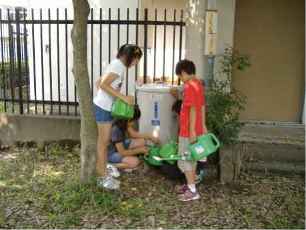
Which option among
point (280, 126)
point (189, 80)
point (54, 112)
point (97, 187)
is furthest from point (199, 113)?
point (54, 112)

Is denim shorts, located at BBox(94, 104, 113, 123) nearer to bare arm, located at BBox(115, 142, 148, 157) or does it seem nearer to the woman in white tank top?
the woman in white tank top

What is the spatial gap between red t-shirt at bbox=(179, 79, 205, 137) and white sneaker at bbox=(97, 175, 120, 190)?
924mm

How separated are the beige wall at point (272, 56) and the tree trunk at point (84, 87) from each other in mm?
3076

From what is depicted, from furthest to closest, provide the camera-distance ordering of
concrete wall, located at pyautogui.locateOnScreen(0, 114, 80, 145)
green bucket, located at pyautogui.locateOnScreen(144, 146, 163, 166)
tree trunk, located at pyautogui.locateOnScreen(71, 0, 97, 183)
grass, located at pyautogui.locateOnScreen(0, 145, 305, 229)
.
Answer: concrete wall, located at pyautogui.locateOnScreen(0, 114, 80, 145)
green bucket, located at pyautogui.locateOnScreen(144, 146, 163, 166)
tree trunk, located at pyautogui.locateOnScreen(71, 0, 97, 183)
grass, located at pyautogui.locateOnScreen(0, 145, 305, 229)

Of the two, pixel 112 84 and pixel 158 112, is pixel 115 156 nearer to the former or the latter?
pixel 158 112

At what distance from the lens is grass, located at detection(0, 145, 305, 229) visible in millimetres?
4004

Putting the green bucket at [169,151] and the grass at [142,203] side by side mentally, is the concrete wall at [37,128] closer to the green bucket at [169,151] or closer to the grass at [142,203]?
the grass at [142,203]

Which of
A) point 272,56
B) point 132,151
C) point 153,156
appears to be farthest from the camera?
point 272,56

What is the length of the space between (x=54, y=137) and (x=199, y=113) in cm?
283

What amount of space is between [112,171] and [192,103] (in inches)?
56.5

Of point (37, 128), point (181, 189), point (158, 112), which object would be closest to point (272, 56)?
point (158, 112)

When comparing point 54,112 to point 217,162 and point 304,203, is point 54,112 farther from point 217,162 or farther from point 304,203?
point 304,203

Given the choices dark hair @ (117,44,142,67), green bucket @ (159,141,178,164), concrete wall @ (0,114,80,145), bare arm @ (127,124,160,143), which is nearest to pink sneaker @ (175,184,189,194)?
green bucket @ (159,141,178,164)

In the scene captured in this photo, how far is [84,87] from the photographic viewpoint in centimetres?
445
